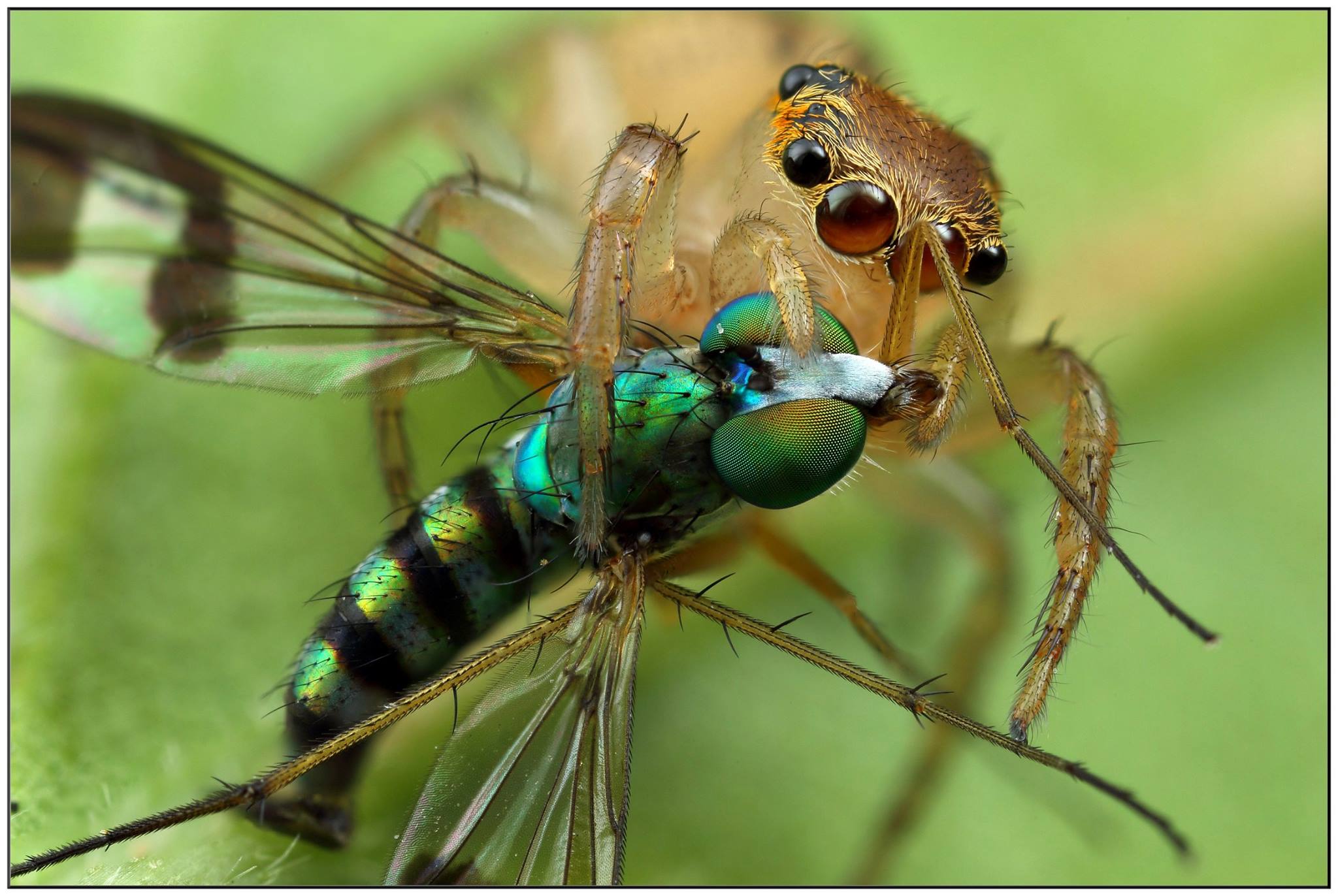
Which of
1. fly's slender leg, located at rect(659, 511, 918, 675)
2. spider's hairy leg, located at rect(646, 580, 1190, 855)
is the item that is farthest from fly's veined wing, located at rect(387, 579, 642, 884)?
fly's slender leg, located at rect(659, 511, 918, 675)

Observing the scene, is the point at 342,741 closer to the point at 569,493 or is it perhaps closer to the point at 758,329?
the point at 569,493

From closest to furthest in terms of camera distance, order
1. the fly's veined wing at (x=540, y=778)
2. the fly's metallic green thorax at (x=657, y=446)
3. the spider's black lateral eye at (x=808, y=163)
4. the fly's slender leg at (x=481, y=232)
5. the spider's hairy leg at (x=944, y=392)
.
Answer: the fly's veined wing at (x=540, y=778), the fly's metallic green thorax at (x=657, y=446), the spider's hairy leg at (x=944, y=392), the spider's black lateral eye at (x=808, y=163), the fly's slender leg at (x=481, y=232)

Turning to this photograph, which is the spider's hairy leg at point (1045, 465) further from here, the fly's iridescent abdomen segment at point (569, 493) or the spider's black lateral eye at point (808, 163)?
the spider's black lateral eye at point (808, 163)

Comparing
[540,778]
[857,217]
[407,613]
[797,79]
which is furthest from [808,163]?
[540,778]

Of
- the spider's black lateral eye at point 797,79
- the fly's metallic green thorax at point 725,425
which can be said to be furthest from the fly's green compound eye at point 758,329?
the spider's black lateral eye at point 797,79

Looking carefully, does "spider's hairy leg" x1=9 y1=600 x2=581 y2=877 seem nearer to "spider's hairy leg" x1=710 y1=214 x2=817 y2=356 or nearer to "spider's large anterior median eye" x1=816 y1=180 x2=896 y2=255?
"spider's hairy leg" x1=710 y1=214 x2=817 y2=356

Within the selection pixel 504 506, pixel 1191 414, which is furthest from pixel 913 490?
pixel 504 506
